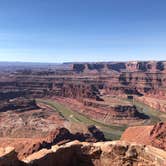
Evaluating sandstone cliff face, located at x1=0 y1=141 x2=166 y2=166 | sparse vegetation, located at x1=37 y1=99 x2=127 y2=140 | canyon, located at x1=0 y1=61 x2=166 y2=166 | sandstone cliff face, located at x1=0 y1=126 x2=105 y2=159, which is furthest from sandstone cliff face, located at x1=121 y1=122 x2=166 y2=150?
sandstone cliff face, located at x1=0 y1=141 x2=166 y2=166

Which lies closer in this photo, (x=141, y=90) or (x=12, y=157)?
(x=12, y=157)

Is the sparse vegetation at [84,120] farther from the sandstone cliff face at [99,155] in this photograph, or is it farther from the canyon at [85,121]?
the sandstone cliff face at [99,155]

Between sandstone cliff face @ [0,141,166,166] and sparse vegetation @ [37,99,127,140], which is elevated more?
sandstone cliff face @ [0,141,166,166]

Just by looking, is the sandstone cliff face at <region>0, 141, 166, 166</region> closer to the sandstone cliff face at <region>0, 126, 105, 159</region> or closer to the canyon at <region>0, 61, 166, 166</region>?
the canyon at <region>0, 61, 166, 166</region>

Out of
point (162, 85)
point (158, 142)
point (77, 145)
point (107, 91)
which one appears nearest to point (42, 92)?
point (107, 91)

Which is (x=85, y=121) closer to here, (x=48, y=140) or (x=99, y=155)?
(x=48, y=140)

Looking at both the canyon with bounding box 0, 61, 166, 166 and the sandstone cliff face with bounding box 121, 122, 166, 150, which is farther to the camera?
the sandstone cliff face with bounding box 121, 122, 166, 150

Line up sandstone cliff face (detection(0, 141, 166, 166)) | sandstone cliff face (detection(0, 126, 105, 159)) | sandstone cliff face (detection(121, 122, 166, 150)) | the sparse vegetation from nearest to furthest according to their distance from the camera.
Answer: sandstone cliff face (detection(0, 141, 166, 166)) < sandstone cliff face (detection(0, 126, 105, 159)) < sandstone cliff face (detection(121, 122, 166, 150)) < the sparse vegetation

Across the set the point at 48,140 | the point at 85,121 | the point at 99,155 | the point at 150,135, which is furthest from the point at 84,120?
the point at 99,155

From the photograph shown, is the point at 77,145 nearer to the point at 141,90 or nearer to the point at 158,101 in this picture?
the point at 158,101
